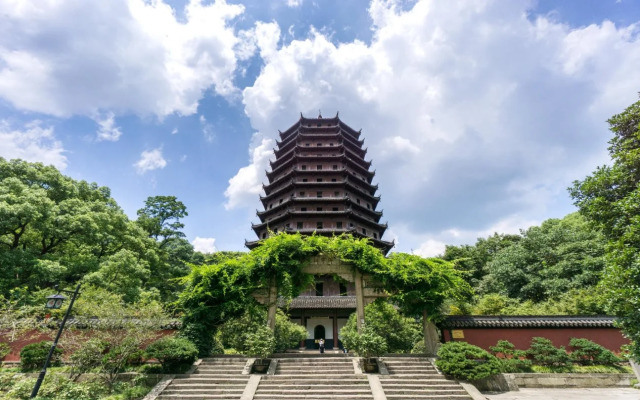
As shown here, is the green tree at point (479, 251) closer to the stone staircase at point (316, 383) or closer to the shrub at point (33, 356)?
the stone staircase at point (316, 383)

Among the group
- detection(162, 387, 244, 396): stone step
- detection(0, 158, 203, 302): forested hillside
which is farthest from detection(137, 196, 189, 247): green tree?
detection(162, 387, 244, 396): stone step

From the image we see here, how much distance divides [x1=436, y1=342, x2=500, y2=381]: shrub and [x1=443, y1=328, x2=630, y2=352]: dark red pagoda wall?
111 inches

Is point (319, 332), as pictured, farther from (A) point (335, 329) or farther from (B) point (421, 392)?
(B) point (421, 392)

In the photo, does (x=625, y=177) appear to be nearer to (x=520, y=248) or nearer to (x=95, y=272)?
(x=520, y=248)

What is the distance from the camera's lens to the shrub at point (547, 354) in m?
10.8

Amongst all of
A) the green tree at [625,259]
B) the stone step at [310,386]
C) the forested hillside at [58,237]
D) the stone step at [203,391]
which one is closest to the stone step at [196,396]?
the stone step at [203,391]

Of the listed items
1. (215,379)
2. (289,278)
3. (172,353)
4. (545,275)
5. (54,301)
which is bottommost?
(215,379)

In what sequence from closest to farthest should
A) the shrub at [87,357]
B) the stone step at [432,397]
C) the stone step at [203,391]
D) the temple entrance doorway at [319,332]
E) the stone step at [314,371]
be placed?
the stone step at [432,397]
the stone step at [203,391]
the shrub at [87,357]
the stone step at [314,371]
the temple entrance doorway at [319,332]

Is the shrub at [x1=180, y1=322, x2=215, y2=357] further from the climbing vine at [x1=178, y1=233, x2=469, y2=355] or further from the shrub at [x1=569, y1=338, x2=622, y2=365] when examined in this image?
the shrub at [x1=569, y1=338, x2=622, y2=365]

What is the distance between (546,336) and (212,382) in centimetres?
1284

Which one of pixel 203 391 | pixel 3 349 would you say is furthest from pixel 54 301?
pixel 3 349

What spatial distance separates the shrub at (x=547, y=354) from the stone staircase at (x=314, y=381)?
7.26 meters

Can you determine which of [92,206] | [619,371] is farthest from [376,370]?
[92,206]

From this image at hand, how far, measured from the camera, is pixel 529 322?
1206cm
